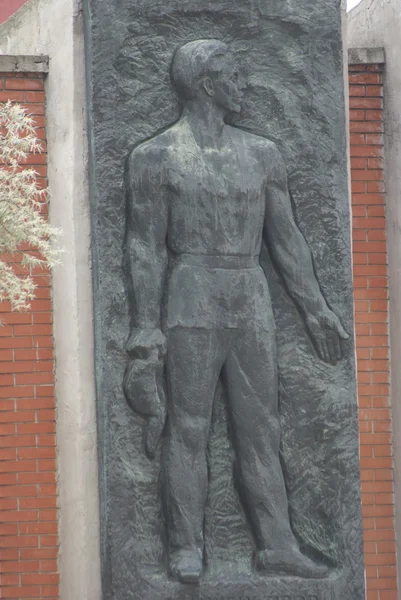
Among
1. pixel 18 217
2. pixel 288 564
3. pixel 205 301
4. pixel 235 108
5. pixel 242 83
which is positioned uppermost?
pixel 242 83

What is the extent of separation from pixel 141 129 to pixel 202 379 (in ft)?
3.45

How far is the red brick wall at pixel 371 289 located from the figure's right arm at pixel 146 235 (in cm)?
203

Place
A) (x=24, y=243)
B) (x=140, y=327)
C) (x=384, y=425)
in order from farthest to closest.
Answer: (x=384, y=425), (x=24, y=243), (x=140, y=327)

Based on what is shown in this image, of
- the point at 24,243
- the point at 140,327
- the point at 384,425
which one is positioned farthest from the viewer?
the point at 384,425

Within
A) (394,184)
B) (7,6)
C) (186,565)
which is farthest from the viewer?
(7,6)

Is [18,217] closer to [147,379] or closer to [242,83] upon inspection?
[147,379]

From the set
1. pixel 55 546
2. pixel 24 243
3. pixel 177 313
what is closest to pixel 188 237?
pixel 177 313

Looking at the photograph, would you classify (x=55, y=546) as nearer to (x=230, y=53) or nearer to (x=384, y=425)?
(x=384, y=425)

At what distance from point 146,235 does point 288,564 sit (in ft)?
4.77

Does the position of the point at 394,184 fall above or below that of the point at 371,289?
above

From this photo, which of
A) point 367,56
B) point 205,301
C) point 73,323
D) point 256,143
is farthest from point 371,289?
point 73,323

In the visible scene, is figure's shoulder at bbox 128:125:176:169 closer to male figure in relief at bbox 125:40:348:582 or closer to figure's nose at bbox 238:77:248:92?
male figure in relief at bbox 125:40:348:582

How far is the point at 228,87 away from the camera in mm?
6789

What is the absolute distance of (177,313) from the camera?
668 cm
